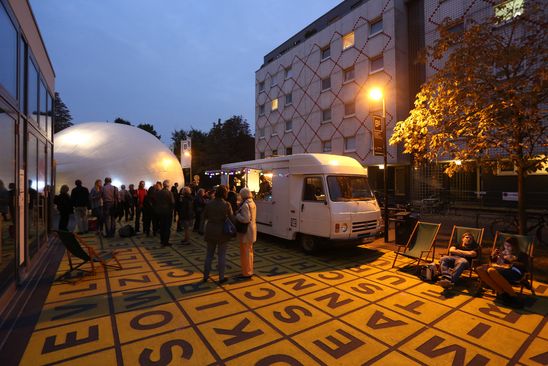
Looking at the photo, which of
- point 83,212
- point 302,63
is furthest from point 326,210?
point 302,63

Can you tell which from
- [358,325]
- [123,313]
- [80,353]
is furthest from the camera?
[123,313]

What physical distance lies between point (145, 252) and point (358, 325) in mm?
6633

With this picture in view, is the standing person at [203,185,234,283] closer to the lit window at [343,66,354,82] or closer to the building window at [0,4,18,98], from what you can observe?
the building window at [0,4,18,98]

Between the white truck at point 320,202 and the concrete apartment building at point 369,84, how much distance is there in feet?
32.5

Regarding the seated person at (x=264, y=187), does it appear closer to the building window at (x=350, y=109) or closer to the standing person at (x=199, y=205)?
the standing person at (x=199, y=205)

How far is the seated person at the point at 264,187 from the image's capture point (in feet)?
33.1

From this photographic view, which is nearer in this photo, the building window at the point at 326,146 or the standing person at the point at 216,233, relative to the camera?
the standing person at the point at 216,233

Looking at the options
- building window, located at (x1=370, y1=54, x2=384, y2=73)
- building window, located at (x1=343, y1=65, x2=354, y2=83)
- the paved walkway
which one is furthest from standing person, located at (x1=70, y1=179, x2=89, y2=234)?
building window, located at (x1=343, y1=65, x2=354, y2=83)

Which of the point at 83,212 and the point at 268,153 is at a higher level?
the point at 268,153

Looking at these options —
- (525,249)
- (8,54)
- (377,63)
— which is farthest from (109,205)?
(377,63)

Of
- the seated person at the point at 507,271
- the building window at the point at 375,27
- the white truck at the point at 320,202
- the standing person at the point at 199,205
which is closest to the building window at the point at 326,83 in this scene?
the building window at the point at 375,27

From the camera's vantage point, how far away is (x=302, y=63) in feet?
92.5

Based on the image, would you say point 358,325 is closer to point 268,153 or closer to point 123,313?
point 123,313

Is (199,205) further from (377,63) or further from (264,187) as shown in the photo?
(377,63)
